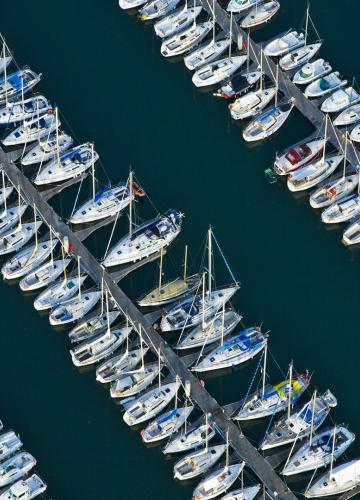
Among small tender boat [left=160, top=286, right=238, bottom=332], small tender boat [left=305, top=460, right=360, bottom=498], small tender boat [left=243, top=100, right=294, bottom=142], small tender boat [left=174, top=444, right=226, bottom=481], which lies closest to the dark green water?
small tender boat [left=243, top=100, right=294, bottom=142]

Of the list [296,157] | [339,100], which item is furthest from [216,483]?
[339,100]

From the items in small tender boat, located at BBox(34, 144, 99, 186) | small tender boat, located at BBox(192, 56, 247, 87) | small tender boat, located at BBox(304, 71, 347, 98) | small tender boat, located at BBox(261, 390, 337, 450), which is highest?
small tender boat, located at BBox(34, 144, 99, 186)

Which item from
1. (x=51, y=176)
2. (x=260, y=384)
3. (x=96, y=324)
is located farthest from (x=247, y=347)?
(x=51, y=176)

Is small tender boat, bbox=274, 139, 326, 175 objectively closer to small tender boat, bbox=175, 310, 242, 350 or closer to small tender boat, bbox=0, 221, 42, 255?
small tender boat, bbox=175, 310, 242, 350

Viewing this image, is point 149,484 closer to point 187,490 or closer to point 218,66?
point 187,490

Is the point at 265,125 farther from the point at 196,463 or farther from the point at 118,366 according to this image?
the point at 196,463

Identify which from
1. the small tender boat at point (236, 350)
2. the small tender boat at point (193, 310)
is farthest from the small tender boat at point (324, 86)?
the small tender boat at point (236, 350)
